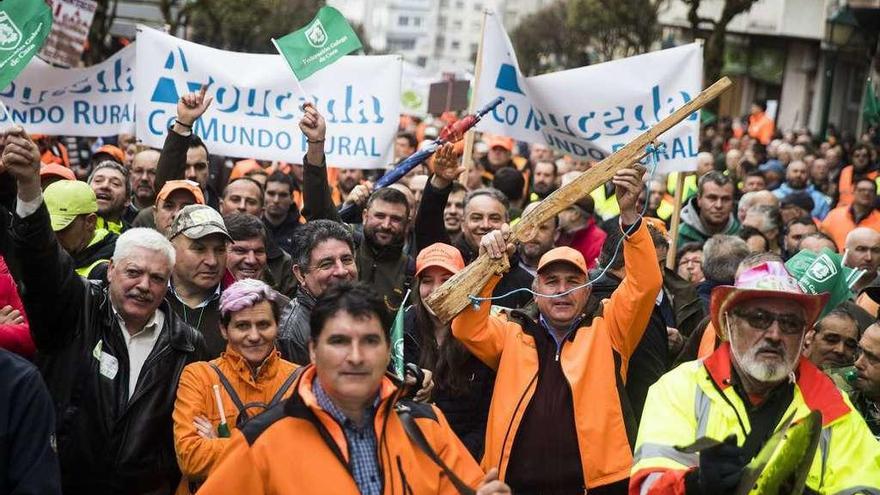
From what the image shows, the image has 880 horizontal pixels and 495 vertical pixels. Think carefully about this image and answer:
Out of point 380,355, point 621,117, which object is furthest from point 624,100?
point 380,355

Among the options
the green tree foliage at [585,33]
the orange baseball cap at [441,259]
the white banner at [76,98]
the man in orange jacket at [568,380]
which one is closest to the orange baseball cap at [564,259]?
the man in orange jacket at [568,380]

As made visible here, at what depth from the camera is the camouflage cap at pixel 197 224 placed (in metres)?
6.31

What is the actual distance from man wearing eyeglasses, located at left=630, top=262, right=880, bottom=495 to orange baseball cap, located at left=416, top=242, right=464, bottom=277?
1746 millimetres

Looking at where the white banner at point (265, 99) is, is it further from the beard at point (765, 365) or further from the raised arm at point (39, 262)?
the beard at point (765, 365)

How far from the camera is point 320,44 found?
378 inches

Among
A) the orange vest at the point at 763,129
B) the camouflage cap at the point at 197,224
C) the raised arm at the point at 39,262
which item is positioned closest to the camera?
the raised arm at the point at 39,262

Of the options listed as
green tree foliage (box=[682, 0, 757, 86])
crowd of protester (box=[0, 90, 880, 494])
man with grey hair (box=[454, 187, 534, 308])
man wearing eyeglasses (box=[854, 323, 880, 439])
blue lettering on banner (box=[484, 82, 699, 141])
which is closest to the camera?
crowd of protester (box=[0, 90, 880, 494])

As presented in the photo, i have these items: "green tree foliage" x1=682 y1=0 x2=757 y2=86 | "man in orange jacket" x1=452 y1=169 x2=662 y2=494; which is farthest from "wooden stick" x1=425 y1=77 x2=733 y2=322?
"green tree foliage" x1=682 y1=0 x2=757 y2=86

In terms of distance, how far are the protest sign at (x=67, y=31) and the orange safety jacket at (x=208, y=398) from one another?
6.41 meters

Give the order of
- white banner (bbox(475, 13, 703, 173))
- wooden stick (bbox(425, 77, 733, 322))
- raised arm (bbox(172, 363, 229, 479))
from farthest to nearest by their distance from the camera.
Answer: white banner (bbox(475, 13, 703, 173)) < wooden stick (bbox(425, 77, 733, 322)) < raised arm (bbox(172, 363, 229, 479))

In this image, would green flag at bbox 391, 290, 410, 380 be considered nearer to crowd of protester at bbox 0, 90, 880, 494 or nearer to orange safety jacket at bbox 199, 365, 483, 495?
crowd of protester at bbox 0, 90, 880, 494

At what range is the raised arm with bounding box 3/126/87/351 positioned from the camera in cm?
498

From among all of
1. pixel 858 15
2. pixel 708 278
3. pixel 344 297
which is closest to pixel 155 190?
pixel 708 278

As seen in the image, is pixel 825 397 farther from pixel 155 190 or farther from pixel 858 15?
pixel 858 15
